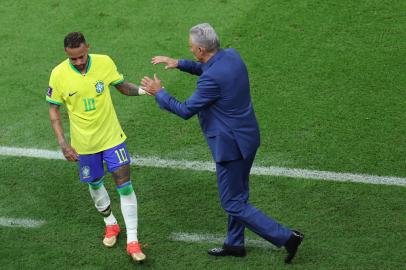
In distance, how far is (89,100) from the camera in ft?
24.2

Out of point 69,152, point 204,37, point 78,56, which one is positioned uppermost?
point 204,37

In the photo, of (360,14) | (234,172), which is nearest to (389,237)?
(234,172)

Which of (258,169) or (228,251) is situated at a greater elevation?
(258,169)

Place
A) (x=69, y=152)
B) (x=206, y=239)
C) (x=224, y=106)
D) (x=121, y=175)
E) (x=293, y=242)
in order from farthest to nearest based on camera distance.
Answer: (x=206, y=239)
(x=121, y=175)
(x=69, y=152)
(x=293, y=242)
(x=224, y=106)

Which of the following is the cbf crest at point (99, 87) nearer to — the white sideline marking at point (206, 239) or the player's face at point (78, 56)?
the player's face at point (78, 56)

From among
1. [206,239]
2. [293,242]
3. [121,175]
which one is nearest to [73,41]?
[121,175]

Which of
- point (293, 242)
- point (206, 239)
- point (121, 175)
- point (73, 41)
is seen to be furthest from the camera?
point (206, 239)

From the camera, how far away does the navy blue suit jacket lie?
684 cm

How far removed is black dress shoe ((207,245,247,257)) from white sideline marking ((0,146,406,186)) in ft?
4.79

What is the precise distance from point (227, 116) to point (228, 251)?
4.37 ft

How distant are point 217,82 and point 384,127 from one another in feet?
11.3

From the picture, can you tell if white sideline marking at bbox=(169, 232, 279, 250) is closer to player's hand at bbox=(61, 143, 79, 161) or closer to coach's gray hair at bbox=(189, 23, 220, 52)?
player's hand at bbox=(61, 143, 79, 161)

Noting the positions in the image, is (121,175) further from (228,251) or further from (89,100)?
(228,251)

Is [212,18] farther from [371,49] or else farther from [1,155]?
[1,155]
